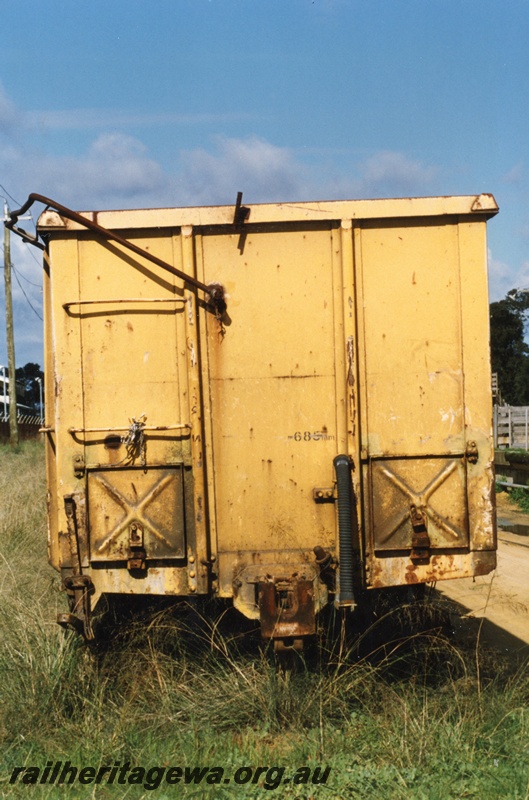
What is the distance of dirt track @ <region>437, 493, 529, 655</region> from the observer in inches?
277

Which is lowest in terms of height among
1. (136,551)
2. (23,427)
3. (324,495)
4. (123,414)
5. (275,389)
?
(23,427)

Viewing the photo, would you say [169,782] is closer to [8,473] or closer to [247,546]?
[247,546]

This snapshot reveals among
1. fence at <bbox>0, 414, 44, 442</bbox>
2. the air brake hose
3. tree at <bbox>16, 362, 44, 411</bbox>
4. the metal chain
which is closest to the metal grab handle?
the metal chain

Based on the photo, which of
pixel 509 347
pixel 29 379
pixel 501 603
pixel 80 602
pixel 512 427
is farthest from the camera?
pixel 29 379

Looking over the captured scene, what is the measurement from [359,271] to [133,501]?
1.94m

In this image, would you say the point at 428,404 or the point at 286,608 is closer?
the point at 286,608

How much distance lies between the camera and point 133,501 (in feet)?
16.6

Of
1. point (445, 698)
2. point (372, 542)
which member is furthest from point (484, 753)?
point (372, 542)

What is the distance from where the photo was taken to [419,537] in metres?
4.95

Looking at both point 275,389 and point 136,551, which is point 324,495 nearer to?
point 275,389

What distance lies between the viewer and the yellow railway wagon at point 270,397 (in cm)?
500

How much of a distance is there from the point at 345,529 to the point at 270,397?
35.7 inches

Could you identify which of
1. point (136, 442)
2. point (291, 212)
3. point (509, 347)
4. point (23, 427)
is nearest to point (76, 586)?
point (136, 442)

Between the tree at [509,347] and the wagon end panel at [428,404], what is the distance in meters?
48.4
